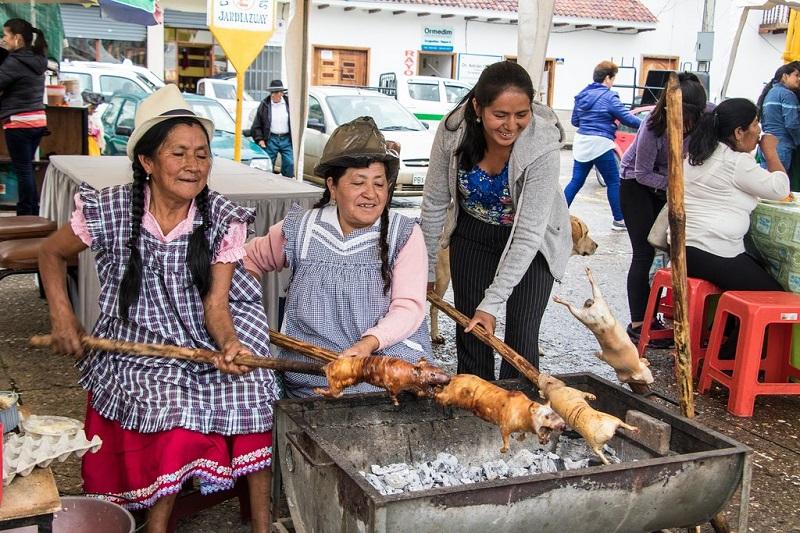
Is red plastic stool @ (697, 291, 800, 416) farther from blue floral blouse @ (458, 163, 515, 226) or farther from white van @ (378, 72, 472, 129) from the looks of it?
white van @ (378, 72, 472, 129)

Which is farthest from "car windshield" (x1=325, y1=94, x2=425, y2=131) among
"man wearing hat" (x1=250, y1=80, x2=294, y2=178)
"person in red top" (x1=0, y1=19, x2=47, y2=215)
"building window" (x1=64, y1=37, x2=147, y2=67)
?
"building window" (x1=64, y1=37, x2=147, y2=67)

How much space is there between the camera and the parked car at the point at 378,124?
39.6ft

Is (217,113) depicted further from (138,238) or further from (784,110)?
(138,238)

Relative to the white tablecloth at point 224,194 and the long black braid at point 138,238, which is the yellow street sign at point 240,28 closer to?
the white tablecloth at point 224,194

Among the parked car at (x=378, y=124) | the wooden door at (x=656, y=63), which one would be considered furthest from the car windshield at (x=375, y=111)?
the wooden door at (x=656, y=63)

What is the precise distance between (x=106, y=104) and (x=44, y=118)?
4.00 meters

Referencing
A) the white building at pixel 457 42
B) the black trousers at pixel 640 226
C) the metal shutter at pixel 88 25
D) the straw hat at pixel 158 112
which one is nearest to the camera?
the straw hat at pixel 158 112

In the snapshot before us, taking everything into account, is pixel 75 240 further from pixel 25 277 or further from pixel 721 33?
pixel 721 33

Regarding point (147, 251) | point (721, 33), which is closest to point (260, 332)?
point (147, 251)

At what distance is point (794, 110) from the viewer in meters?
8.03

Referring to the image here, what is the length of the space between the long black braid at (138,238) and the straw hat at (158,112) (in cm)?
2

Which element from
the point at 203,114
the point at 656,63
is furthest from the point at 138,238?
the point at 656,63

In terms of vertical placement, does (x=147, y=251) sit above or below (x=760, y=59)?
below

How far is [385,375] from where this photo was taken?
248 centimetres
